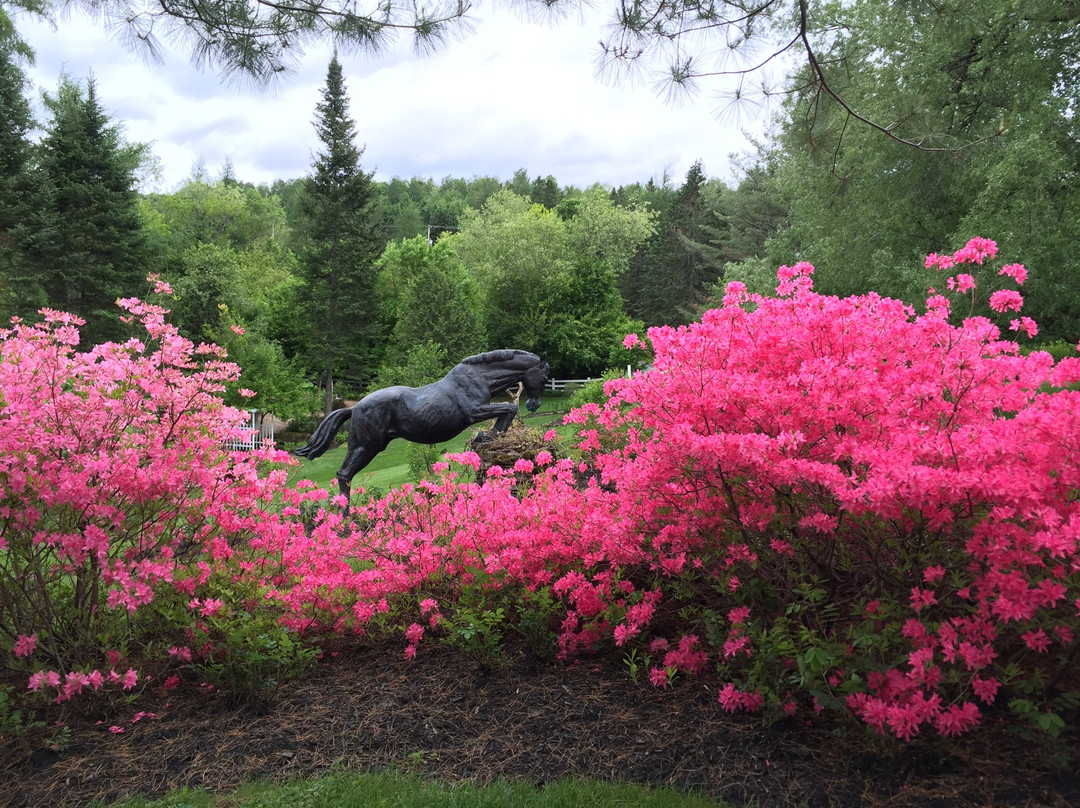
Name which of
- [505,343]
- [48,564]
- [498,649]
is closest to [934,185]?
[498,649]

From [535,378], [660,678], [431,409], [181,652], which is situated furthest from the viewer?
[535,378]

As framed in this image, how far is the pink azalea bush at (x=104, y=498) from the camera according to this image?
3412mm

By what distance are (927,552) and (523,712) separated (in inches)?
78.3

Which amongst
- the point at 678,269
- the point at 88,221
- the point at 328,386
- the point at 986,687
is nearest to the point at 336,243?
the point at 328,386

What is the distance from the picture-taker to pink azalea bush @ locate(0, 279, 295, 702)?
341 cm

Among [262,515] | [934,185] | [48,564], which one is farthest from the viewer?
[934,185]

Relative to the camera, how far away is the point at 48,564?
381 centimetres

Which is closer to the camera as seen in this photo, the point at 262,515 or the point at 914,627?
the point at 914,627

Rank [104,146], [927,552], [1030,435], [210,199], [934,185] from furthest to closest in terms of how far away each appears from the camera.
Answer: [210,199] < [104,146] < [934,185] < [927,552] < [1030,435]

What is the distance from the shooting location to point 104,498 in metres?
3.60

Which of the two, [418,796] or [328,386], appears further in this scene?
[328,386]

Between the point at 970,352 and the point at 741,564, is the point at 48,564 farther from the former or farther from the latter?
the point at 970,352

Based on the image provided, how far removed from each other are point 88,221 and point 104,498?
27.4 m

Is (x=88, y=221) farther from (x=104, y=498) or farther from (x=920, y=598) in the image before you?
(x=920, y=598)
